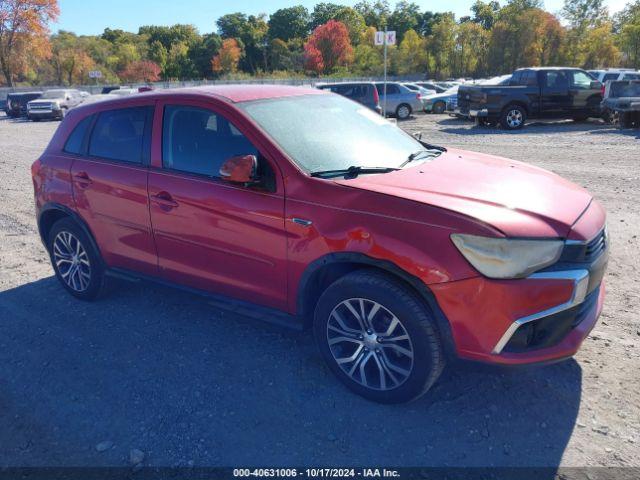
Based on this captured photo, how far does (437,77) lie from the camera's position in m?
62.2

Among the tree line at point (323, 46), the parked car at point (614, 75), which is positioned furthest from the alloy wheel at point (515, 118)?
the tree line at point (323, 46)

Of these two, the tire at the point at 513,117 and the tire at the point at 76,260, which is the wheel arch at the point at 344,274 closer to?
the tire at the point at 76,260

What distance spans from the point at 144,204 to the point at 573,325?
3055 mm

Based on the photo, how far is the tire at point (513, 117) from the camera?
1603 centimetres

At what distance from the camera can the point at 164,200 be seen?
381 cm

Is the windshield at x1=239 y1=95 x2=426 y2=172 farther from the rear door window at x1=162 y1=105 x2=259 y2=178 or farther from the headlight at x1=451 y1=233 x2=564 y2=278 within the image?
the headlight at x1=451 y1=233 x2=564 y2=278

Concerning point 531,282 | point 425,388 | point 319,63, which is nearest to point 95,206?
point 425,388

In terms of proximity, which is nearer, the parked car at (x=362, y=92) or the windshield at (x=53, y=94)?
the parked car at (x=362, y=92)

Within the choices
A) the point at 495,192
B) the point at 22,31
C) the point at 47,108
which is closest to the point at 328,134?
the point at 495,192

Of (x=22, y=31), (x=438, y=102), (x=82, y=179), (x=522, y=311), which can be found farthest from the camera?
(x=22, y=31)

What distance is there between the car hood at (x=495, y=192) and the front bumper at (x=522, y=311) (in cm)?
23

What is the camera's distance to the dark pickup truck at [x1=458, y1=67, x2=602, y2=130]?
624 inches

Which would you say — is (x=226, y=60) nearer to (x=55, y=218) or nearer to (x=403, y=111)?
(x=403, y=111)

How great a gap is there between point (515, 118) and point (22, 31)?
2010 inches
